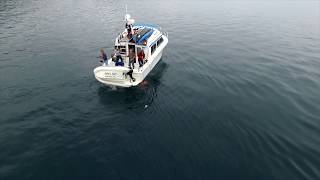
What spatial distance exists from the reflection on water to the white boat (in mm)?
756

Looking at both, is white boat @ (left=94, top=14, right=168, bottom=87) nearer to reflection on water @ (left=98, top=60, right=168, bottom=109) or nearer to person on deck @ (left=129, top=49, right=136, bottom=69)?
person on deck @ (left=129, top=49, right=136, bottom=69)

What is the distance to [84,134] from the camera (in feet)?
68.3

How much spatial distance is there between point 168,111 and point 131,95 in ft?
15.9

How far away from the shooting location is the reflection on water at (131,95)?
83.2ft

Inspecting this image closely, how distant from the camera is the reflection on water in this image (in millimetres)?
25356

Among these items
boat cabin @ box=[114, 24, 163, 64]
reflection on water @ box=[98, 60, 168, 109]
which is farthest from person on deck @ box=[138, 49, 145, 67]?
reflection on water @ box=[98, 60, 168, 109]

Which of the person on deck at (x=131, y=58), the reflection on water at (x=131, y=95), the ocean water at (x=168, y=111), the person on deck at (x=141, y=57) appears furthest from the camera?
the person on deck at (x=141, y=57)

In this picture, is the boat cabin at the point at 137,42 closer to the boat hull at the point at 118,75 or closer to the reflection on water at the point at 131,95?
the boat hull at the point at 118,75

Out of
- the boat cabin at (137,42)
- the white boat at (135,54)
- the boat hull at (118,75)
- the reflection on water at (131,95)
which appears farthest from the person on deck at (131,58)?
the reflection on water at (131,95)

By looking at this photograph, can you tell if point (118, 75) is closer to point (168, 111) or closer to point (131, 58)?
point (131, 58)

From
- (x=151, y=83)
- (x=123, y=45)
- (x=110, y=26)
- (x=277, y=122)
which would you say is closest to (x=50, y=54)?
(x=123, y=45)

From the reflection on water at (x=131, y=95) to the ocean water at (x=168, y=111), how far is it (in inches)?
4.0

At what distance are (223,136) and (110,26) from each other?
41.4 m

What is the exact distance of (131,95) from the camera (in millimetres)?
27000
